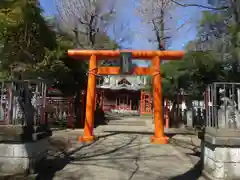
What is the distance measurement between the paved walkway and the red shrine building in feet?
75.3

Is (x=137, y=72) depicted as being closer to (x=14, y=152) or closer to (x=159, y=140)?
(x=159, y=140)

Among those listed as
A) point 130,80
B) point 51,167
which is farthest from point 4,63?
point 130,80

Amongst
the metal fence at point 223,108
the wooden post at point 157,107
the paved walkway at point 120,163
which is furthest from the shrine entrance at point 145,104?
the metal fence at point 223,108

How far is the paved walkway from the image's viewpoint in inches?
253

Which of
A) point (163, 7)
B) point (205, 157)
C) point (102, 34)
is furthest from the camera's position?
point (102, 34)

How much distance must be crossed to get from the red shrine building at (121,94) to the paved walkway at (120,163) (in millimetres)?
22956

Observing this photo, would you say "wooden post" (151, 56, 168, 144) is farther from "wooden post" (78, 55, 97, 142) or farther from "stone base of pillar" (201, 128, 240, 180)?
"stone base of pillar" (201, 128, 240, 180)

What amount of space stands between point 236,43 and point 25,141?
23.0 ft

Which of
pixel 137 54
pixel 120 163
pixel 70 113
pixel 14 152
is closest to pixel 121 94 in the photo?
pixel 70 113

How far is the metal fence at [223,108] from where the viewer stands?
6.04m

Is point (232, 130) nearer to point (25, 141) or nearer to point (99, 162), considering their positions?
point (99, 162)

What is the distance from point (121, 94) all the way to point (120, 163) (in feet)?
90.6

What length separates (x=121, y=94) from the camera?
3519 centimetres

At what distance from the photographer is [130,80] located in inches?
1385
